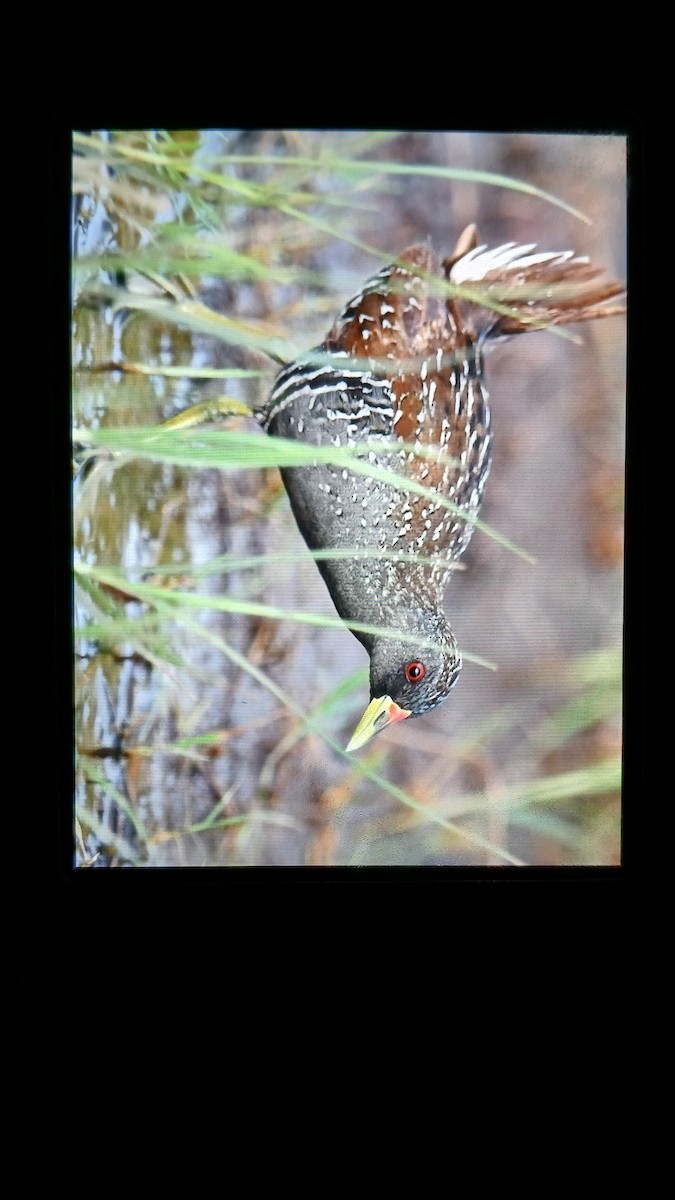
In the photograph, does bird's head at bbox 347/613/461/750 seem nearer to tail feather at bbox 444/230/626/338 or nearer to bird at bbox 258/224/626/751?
bird at bbox 258/224/626/751

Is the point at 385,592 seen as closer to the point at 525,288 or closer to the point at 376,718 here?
the point at 376,718

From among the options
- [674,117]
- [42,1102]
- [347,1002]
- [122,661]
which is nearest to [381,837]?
[347,1002]

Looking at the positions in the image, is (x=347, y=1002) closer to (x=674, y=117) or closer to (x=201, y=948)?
(x=201, y=948)

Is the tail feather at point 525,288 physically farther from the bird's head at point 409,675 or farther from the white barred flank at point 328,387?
the bird's head at point 409,675

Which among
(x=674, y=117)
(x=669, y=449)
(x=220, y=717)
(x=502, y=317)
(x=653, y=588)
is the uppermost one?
(x=674, y=117)

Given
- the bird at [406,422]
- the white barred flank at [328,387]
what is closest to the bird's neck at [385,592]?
the bird at [406,422]

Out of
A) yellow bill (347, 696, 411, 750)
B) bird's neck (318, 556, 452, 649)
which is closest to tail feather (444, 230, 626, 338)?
bird's neck (318, 556, 452, 649)
